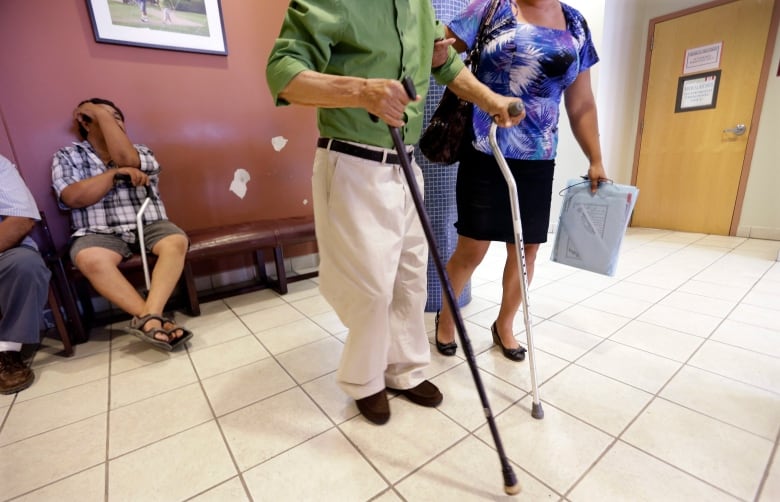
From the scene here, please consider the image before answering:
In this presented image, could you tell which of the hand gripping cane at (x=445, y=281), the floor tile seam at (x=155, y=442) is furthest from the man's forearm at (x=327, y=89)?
the floor tile seam at (x=155, y=442)

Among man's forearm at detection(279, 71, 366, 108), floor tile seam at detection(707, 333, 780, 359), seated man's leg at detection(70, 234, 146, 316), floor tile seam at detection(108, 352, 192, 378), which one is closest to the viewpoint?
man's forearm at detection(279, 71, 366, 108)

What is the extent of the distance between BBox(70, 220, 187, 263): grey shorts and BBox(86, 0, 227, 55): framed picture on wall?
1153 mm

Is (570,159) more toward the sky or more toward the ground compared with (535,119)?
more toward the ground

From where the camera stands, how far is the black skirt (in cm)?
138

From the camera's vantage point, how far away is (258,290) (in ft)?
8.77

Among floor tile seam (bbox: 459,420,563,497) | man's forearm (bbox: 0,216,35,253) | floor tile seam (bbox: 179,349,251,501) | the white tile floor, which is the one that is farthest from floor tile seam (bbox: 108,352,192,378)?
floor tile seam (bbox: 459,420,563,497)

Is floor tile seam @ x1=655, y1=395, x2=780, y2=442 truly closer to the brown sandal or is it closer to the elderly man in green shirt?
the elderly man in green shirt

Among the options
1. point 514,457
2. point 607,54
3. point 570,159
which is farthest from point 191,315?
point 607,54

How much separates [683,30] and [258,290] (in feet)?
15.8

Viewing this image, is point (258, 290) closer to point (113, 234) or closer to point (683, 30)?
point (113, 234)

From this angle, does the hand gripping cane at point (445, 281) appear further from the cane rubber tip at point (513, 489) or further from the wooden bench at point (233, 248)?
the wooden bench at point (233, 248)

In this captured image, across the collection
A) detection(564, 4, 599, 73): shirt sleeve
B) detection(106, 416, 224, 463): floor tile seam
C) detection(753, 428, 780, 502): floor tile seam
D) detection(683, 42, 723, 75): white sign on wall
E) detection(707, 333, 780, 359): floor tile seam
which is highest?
detection(683, 42, 723, 75): white sign on wall

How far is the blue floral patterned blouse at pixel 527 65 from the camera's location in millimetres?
1233

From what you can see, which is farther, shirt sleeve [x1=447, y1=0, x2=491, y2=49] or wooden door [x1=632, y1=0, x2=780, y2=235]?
wooden door [x1=632, y1=0, x2=780, y2=235]
